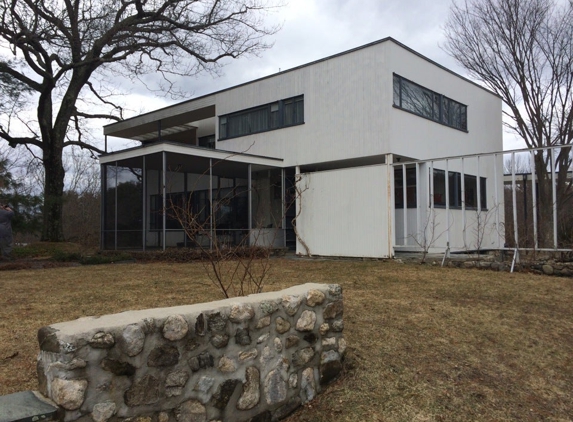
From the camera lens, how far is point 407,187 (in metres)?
12.4

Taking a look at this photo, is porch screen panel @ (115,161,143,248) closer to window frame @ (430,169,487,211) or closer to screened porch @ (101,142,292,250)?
screened porch @ (101,142,292,250)

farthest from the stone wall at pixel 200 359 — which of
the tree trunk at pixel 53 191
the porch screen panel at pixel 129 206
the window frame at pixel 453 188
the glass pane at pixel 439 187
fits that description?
the tree trunk at pixel 53 191

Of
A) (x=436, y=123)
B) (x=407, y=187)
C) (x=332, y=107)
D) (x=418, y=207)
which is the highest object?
(x=332, y=107)

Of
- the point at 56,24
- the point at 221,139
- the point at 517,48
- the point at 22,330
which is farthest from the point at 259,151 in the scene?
the point at 22,330

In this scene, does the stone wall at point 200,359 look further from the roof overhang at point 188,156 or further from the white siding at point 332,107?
the white siding at point 332,107

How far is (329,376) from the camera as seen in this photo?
3668 mm

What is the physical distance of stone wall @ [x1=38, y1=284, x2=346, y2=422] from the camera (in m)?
2.23

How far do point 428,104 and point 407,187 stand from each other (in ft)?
9.17

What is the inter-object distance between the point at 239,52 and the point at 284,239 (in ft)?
25.1

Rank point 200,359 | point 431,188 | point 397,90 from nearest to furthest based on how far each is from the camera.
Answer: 1. point 200,359
2. point 431,188
3. point 397,90

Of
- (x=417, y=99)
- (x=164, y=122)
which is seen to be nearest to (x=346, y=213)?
(x=417, y=99)

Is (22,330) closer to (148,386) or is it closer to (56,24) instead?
(148,386)

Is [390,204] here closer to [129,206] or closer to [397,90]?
[397,90]

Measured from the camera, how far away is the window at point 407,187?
12273mm
